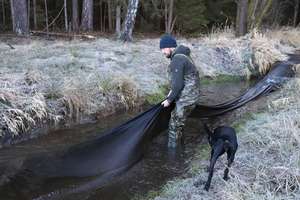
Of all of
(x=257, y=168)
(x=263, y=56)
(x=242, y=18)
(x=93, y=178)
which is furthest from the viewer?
(x=242, y=18)

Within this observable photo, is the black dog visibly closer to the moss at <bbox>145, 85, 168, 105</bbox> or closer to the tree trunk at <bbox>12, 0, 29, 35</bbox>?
the moss at <bbox>145, 85, 168, 105</bbox>

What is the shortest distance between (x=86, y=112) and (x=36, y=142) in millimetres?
1316

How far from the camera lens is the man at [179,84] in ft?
18.6

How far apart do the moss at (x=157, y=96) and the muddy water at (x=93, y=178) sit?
37.0 inches

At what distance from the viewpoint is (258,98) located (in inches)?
326

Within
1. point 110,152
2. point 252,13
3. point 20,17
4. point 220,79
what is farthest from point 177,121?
point 252,13

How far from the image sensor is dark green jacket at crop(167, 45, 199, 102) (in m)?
5.66

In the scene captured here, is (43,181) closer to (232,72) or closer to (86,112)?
(86,112)

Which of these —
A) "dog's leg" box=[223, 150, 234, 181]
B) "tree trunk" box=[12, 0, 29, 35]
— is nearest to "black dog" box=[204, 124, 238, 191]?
"dog's leg" box=[223, 150, 234, 181]

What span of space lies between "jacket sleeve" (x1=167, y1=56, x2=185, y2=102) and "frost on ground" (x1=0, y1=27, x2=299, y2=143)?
2225 millimetres

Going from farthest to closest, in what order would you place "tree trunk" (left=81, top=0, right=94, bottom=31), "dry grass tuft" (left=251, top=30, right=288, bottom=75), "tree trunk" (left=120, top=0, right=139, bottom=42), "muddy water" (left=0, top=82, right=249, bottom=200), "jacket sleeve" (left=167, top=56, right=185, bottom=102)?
1. "tree trunk" (left=81, top=0, right=94, bottom=31)
2. "tree trunk" (left=120, top=0, right=139, bottom=42)
3. "dry grass tuft" (left=251, top=30, right=288, bottom=75)
4. "jacket sleeve" (left=167, top=56, right=185, bottom=102)
5. "muddy water" (left=0, top=82, right=249, bottom=200)

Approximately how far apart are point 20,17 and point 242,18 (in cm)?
876

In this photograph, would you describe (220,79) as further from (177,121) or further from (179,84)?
(179,84)

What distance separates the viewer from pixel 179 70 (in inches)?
223
